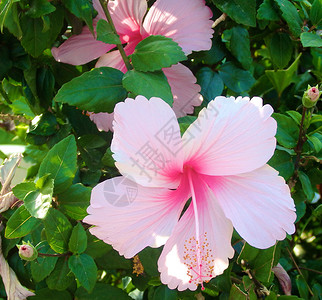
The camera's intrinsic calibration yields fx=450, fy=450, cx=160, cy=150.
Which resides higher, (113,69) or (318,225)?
(113,69)

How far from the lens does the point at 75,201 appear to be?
77cm

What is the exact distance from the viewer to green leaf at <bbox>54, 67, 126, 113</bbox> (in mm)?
751

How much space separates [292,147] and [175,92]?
243mm

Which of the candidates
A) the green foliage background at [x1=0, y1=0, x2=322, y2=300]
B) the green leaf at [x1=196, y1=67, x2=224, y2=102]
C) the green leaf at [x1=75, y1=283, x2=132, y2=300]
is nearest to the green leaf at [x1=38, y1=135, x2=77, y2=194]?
the green foliage background at [x1=0, y1=0, x2=322, y2=300]

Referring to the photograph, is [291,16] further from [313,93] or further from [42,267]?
[42,267]

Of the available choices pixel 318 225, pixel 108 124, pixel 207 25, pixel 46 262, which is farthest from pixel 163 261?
pixel 318 225

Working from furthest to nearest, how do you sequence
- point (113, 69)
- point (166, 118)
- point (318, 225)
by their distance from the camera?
point (318, 225), point (113, 69), point (166, 118)

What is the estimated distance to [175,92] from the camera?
2.86ft

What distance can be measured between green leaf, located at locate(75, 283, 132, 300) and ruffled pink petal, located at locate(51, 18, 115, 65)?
427 millimetres

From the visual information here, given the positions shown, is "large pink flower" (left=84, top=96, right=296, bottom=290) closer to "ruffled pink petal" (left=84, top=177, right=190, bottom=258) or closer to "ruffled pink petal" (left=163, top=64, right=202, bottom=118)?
"ruffled pink petal" (left=84, top=177, right=190, bottom=258)

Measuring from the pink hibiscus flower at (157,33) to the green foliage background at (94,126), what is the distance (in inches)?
1.5

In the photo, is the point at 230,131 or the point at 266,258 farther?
the point at 266,258

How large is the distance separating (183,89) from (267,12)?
224 millimetres

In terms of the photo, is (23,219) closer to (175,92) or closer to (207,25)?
(175,92)
